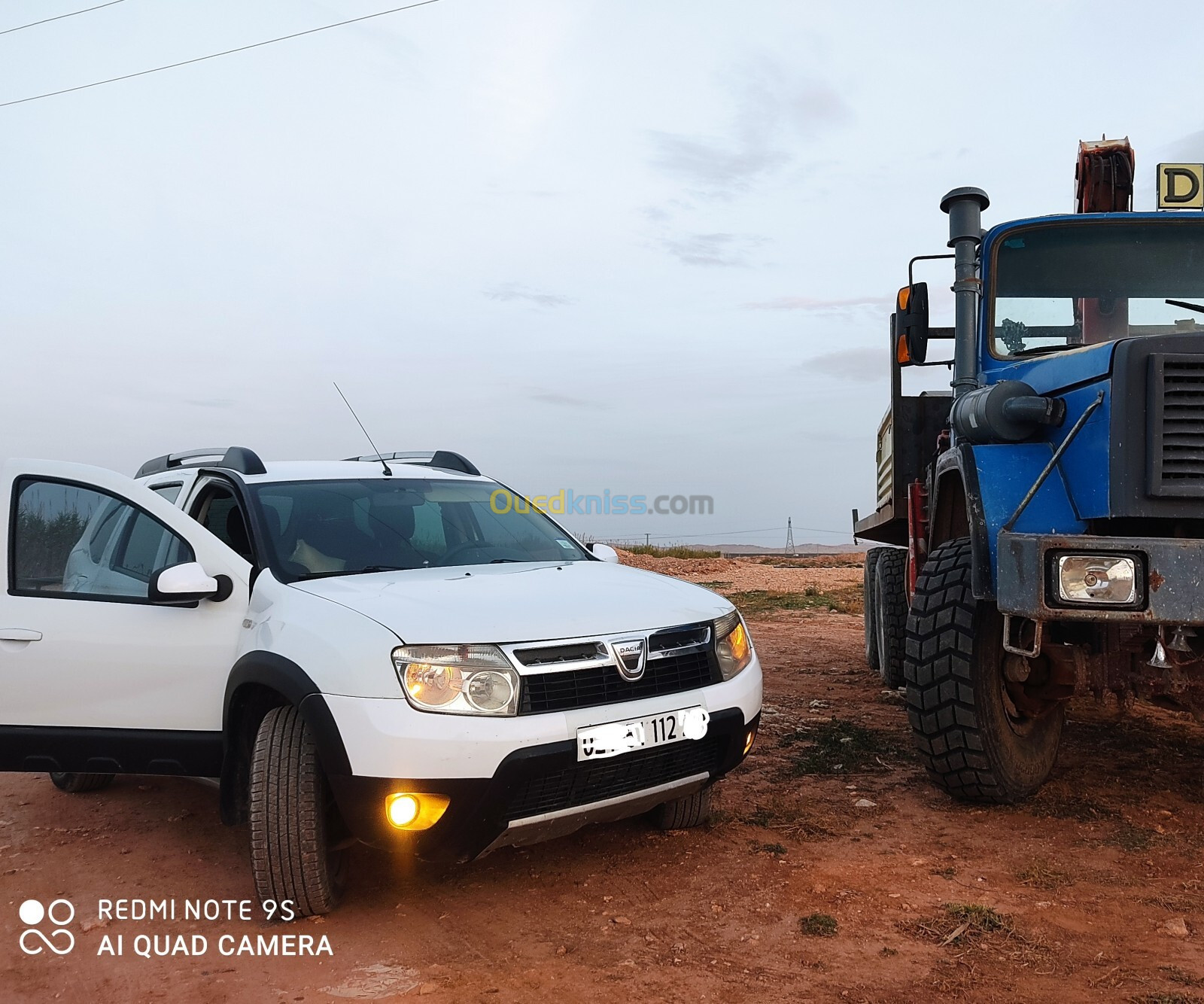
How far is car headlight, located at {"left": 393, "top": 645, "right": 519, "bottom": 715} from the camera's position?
10.3 feet

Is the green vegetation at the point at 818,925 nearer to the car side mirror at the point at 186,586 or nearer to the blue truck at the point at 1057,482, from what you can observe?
the blue truck at the point at 1057,482

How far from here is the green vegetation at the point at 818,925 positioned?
3195mm

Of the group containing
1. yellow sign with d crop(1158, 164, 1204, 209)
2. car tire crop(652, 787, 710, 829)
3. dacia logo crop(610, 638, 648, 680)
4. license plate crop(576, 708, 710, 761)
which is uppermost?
yellow sign with d crop(1158, 164, 1204, 209)

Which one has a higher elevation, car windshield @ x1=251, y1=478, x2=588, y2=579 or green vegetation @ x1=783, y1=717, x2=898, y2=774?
car windshield @ x1=251, y1=478, x2=588, y2=579

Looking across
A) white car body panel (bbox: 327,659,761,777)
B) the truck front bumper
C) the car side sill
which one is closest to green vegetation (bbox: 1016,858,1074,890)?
the truck front bumper

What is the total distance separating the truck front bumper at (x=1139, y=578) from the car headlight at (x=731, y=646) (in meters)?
1.04

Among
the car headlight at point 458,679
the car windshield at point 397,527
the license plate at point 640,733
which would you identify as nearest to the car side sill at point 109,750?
the car windshield at point 397,527

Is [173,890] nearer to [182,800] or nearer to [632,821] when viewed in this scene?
[182,800]

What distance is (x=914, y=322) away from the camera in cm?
524

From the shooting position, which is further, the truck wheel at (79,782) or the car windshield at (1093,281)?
the truck wheel at (79,782)

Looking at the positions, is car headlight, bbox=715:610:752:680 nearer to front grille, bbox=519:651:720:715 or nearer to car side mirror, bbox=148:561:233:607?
front grille, bbox=519:651:720:715

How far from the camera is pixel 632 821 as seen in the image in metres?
4.34

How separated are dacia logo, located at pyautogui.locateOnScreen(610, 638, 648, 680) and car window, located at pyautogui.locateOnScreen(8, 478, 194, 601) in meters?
1.81

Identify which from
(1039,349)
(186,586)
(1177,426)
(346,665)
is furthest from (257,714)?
(1039,349)
